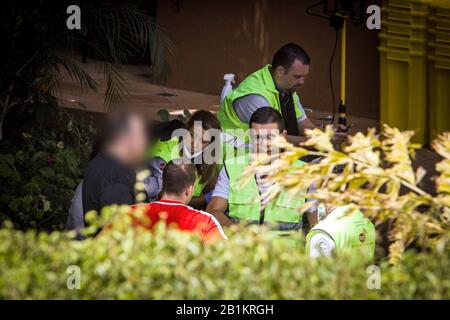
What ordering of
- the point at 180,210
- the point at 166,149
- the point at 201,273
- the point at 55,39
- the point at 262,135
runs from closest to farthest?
the point at 201,273
the point at 180,210
the point at 262,135
the point at 166,149
the point at 55,39

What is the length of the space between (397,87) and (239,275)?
5756 millimetres

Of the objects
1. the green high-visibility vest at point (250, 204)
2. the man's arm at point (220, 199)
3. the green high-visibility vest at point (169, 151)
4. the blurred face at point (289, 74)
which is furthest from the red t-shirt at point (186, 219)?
the blurred face at point (289, 74)

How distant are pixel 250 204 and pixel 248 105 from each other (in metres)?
1.28

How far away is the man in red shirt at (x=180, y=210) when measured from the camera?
5.84 meters

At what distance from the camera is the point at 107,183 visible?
6.57 metres

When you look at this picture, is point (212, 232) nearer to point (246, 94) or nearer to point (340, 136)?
point (340, 136)

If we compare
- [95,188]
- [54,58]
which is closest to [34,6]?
[54,58]

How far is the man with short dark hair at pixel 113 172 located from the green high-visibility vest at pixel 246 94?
1385 millimetres

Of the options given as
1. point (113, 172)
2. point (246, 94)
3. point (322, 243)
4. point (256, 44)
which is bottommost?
point (322, 243)

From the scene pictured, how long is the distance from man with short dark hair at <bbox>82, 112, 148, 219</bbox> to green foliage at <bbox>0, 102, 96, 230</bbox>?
1.57m

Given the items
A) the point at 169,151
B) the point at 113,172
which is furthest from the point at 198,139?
the point at 113,172

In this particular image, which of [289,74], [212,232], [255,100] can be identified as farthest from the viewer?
[289,74]

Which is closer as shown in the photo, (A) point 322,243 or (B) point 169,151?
(A) point 322,243

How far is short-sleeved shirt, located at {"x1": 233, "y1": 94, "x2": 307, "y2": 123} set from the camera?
788 centimetres
